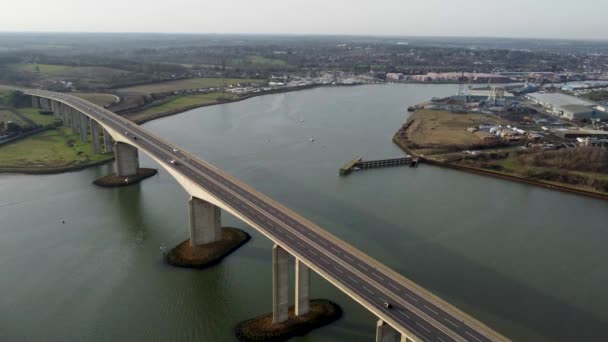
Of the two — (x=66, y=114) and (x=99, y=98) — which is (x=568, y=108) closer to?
(x=66, y=114)

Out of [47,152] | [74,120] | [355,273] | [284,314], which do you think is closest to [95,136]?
[47,152]

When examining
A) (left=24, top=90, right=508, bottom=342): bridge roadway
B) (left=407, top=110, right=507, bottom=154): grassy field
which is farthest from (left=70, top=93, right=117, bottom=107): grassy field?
(left=24, top=90, right=508, bottom=342): bridge roadway

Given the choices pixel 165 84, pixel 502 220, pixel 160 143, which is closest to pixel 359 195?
pixel 502 220

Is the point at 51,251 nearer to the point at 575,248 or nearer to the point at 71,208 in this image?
the point at 71,208

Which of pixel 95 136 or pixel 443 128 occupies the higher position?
pixel 95 136

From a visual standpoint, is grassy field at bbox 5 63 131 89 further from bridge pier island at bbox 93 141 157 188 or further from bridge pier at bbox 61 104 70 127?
bridge pier island at bbox 93 141 157 188

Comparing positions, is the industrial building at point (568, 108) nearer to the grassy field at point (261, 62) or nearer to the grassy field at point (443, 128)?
the grassy field at point (443, 128)

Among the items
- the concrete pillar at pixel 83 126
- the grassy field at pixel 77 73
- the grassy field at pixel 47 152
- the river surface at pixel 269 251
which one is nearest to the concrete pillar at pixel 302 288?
the river surface at pixel 269 251
